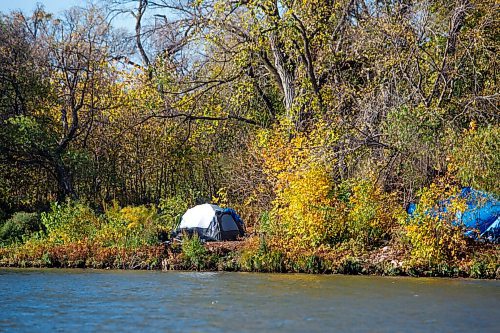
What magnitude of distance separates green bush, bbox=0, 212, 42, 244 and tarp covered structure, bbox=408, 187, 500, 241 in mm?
10948

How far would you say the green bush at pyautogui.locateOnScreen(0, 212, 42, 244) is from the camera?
832 inches

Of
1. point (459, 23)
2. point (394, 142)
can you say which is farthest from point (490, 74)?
point (394, 142)

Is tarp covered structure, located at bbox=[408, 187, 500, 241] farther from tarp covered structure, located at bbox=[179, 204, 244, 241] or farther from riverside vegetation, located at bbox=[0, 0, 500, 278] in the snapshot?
tarp covered structure, located at bbox=[179, 204, 244, 241]

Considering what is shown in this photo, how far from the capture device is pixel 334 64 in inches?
875

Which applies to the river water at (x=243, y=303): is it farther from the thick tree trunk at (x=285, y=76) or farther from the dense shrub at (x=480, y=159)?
the thick tree trunk at (x=285, y=76)

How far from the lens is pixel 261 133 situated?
2275 centimetres

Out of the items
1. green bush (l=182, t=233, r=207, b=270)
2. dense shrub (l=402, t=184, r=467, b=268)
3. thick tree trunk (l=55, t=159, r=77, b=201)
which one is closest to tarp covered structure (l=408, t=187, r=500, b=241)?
dense shrub (l=402, t=184, r=467, b=268)

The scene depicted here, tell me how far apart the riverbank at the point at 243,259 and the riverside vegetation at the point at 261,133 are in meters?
0.04

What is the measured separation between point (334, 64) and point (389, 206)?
17.8 feet

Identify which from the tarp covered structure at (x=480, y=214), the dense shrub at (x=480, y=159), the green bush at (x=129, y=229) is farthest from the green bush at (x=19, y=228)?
the dense shrub at (x=480, y=159)

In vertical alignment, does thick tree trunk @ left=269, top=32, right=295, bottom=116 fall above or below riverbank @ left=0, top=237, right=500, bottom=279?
above

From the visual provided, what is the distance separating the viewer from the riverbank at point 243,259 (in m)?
16.7

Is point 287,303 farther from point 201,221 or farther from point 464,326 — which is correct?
point 201,221

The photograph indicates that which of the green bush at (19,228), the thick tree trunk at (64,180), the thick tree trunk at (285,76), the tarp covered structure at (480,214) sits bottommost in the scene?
the tarp covered structure at (480,214)
